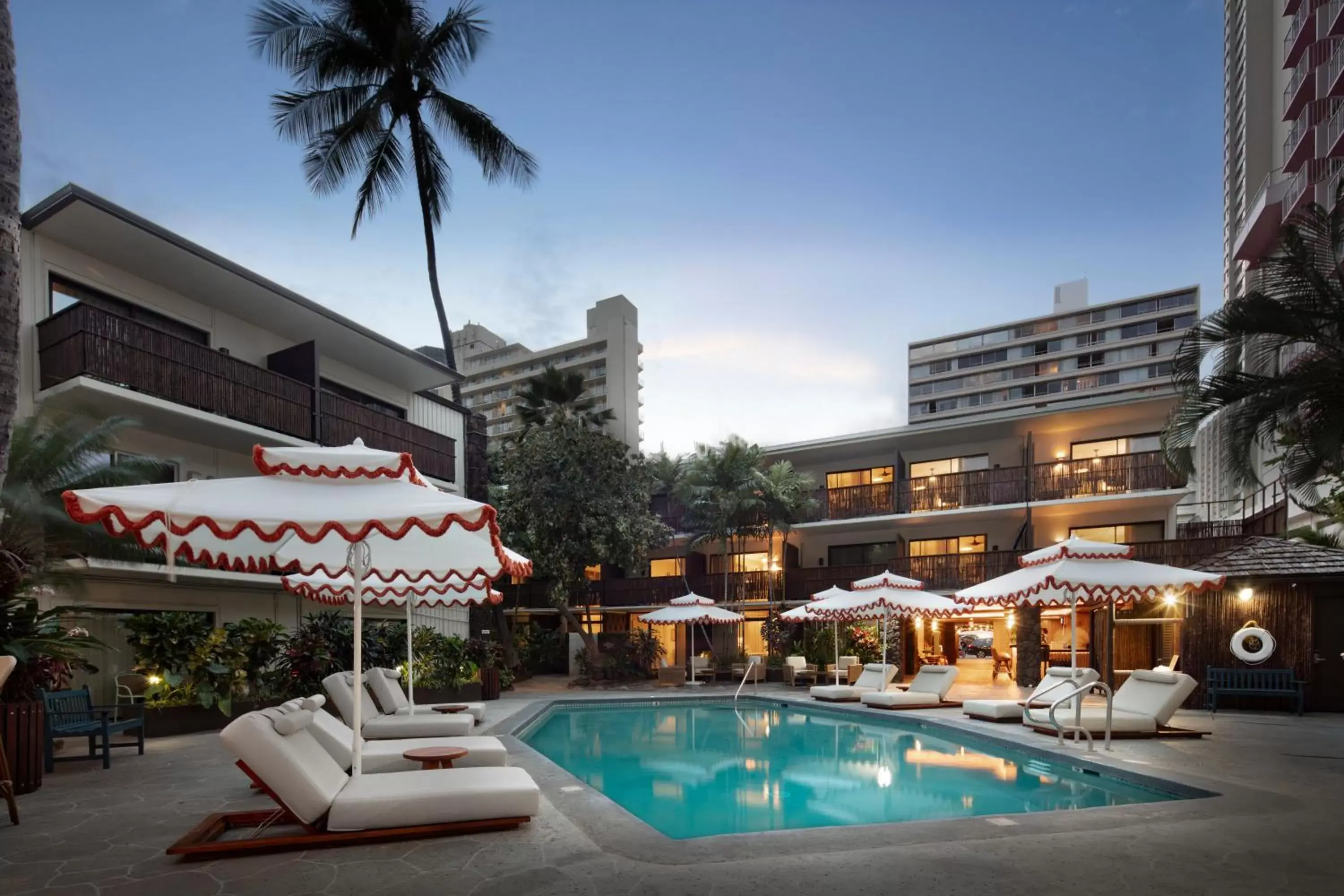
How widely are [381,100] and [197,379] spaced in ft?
38.5

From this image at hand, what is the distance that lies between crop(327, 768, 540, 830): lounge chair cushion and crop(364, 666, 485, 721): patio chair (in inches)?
192

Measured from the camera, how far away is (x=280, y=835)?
594cm

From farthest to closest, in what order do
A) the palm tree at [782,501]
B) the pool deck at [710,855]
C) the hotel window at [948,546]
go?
the hotel window at [948,546]
the palm tree at [782,501]
the pool deck at [710,855]

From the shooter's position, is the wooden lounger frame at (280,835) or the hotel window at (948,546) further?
the hotel window at (948,546)

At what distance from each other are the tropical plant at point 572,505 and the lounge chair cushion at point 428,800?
51.5 feet

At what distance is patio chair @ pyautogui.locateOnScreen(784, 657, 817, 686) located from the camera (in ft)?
74.0

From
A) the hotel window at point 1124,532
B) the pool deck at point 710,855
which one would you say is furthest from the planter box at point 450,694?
the hotel window at point 1124,532

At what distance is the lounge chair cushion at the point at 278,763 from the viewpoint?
565cm

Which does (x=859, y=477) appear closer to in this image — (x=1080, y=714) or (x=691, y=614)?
(x=691, y=614)

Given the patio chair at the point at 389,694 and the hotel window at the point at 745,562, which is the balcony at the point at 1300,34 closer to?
the hotel window at the point at 745,562

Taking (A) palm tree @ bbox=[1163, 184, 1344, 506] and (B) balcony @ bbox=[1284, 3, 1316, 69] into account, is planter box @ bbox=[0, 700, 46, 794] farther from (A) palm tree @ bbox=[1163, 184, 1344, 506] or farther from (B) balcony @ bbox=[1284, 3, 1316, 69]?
(B) balcony @ bbox=[1284, 3, 1316, 69]

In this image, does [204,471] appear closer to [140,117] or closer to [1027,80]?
[140,117]

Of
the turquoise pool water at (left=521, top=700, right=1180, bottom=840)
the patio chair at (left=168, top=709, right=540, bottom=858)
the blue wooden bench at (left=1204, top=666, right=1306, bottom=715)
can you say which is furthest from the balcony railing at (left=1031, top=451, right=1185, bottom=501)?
the patio chair at (left=168, top=709, right=540, bottom=858)

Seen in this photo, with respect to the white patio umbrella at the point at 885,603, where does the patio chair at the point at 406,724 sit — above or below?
below
